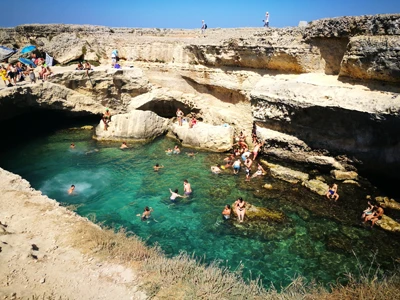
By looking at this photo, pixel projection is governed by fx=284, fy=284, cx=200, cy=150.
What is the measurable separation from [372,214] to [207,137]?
29.3 ft

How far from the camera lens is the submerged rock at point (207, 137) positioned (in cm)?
1612

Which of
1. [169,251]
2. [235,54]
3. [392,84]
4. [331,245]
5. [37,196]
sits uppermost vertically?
[235,54]

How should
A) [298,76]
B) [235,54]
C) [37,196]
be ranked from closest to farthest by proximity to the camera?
1. [37,196]
2. [298,76]
3. [235,54]

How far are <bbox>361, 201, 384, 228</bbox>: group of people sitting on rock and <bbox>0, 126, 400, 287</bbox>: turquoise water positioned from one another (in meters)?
0.42

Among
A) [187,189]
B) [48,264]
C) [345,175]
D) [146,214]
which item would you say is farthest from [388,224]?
[48,264]

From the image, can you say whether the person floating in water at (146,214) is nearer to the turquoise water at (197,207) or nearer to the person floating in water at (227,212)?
the turquoise water at (197,207)

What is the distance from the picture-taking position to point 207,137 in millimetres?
16375

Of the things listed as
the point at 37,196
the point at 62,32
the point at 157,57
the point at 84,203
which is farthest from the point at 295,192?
the point at 62,32

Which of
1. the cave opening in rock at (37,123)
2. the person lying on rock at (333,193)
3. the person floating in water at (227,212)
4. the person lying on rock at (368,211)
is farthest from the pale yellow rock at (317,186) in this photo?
the cave opening in rock at (37,123)

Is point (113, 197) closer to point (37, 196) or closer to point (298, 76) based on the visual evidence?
point (37, 196)

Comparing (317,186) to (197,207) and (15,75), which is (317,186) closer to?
(197,207)

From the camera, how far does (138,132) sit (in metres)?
17.5

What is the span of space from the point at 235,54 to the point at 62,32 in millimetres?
14528

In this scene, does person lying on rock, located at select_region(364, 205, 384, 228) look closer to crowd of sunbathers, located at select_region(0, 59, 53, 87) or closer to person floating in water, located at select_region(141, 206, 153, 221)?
person floating in water, located at select_region(141, 206, 153, 221)
